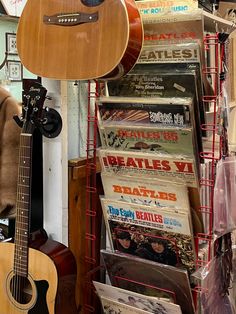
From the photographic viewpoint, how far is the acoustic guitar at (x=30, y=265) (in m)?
1.34

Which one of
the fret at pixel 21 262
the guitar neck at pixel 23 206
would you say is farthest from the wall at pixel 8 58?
the fret at pixel 21 262

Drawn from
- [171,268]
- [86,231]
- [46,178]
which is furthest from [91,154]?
[171,268]

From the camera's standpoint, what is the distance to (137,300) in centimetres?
138

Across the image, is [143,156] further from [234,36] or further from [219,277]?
[234,36]

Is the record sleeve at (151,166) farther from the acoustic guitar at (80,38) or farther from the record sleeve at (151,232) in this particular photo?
the acoustic guitar at (80,38)

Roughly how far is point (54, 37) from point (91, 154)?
49 cm

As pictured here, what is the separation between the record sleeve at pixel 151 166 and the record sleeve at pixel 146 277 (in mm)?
294

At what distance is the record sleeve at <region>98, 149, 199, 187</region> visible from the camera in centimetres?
125

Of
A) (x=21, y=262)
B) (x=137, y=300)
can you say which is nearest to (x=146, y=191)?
(x=137, y=300)

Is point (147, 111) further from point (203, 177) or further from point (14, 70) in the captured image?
point (14, 70)

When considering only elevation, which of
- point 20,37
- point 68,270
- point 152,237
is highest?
point 20,37

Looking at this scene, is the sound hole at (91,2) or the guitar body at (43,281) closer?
the sound hole at (91,2)

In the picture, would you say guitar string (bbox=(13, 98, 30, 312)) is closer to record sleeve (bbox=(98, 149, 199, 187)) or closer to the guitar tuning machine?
the guitar tuning machine

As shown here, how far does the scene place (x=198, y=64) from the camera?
1216 millimetres
